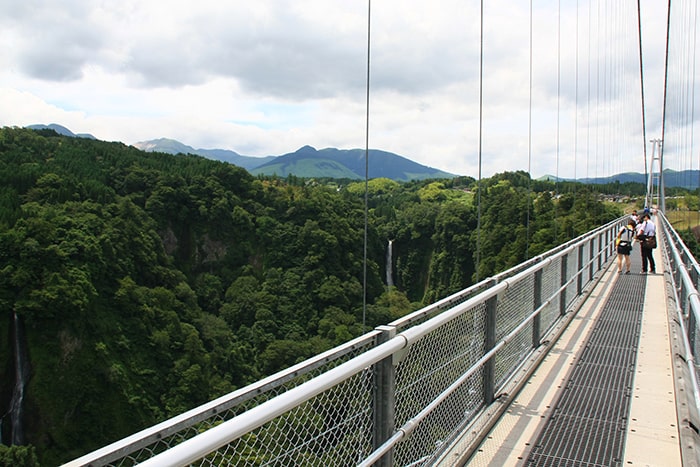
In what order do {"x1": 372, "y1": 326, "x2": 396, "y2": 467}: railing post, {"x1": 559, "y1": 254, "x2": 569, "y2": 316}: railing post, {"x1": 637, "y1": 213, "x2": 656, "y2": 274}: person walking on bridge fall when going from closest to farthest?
1. {"x1": 372, "y1": 326, "x2": 396, "y2": 467}: railing post
2. {"x1": 559, "y1": 254, "x2": 569, "y2": 316}: railing post
3. {"x1": 637, "y1": 213, "x2": 656, "y2": 274}: person walking on bridge

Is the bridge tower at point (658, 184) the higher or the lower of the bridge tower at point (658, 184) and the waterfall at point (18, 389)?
the higher

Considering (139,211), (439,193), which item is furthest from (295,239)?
(439,193)

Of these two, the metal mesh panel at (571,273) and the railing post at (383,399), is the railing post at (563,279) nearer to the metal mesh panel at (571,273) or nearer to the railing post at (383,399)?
the metal mesh panel at (571,273)

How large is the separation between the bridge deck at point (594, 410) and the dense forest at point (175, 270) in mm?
14585

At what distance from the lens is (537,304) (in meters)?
4.94

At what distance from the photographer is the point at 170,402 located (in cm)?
4125

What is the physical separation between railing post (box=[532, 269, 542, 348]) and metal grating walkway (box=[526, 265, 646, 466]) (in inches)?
16.7

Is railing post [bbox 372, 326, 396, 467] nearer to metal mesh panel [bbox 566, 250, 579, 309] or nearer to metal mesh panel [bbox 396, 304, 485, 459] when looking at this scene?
metal mesh panel [bbox 396, 304, 485, 459]

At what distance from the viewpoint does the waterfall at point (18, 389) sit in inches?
1350

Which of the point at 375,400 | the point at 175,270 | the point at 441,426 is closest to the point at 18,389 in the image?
the point at 175,270

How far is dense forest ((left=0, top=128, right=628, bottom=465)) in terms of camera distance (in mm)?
36219

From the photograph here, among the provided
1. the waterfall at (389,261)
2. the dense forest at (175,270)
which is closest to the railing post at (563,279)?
the dense forest at (175,270)

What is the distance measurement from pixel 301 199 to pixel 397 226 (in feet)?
78.8

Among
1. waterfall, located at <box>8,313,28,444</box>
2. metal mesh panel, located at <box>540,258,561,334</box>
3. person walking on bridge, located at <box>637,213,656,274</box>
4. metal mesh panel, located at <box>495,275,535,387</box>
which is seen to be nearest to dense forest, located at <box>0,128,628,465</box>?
waterfall, located at <box>8,313,28,444</box>
